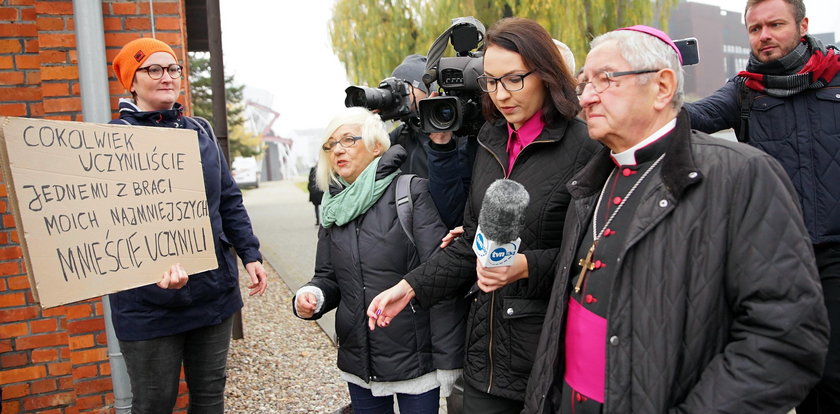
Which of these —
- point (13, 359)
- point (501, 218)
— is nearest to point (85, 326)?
point (13, 359)

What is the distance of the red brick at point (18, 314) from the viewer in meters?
3.61

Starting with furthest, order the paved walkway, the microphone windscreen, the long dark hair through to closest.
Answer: the paved walkway
the long dark hair
the microphone windscreen

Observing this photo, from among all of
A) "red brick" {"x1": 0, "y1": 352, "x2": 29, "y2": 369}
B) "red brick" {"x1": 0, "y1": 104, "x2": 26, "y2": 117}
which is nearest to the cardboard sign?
"red brick" {"x1": 0, "y1": 104, "x2": 26, "y2": 117}

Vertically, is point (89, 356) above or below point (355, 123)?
below

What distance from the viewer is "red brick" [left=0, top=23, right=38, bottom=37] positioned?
11.5ft

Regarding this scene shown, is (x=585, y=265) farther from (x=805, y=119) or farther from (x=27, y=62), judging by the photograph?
(x=27, y=62)

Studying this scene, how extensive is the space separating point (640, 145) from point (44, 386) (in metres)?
3.71

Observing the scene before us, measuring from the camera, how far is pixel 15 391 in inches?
145

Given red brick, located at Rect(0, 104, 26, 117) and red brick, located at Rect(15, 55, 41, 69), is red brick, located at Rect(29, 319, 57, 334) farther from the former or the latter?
red brick, located at Rect(15, 55, 41, 69)

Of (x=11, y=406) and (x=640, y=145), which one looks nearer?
(x=640, y=145)

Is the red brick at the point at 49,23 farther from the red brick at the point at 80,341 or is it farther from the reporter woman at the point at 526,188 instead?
the reporter woman at the point at 526,188

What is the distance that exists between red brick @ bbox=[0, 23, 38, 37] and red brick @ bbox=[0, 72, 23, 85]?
0.21 m

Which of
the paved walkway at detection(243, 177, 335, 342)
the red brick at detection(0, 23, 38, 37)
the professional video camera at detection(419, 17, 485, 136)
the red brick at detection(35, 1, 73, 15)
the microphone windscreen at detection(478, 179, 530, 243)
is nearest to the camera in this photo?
the microphone windscreen at detection(478, 179, 530, 243)

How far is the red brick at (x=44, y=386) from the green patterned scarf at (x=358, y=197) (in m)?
2.33
